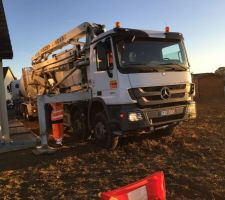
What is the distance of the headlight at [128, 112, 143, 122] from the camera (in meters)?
7.76

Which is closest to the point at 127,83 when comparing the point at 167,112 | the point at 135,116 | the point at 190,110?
the point at 135,116

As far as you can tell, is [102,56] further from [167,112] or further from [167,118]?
[167,118]

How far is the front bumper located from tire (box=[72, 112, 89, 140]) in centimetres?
186

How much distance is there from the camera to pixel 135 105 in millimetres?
7918

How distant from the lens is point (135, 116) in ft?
25.6

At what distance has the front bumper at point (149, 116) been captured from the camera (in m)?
7.80

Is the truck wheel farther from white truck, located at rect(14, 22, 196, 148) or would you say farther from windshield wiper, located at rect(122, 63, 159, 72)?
windshield wiper, located at rect(122, 63, 159, 72)

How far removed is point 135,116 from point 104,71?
1524 mm

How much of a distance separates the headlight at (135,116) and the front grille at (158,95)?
0.26 m

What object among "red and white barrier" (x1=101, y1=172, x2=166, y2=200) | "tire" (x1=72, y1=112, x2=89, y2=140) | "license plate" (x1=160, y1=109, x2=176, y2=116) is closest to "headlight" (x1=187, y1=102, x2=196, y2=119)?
"license plate" (x1=160, y1=109, x2=176, y2=116)

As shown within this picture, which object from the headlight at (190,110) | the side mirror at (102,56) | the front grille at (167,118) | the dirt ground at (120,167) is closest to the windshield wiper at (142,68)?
the side mirror at (102,56)

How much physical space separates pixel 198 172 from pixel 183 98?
2796 millimetres

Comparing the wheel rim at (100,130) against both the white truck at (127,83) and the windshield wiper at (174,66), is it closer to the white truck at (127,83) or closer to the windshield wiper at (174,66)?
the white truck at (127,83)

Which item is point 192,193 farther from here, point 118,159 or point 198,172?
point 118,159
